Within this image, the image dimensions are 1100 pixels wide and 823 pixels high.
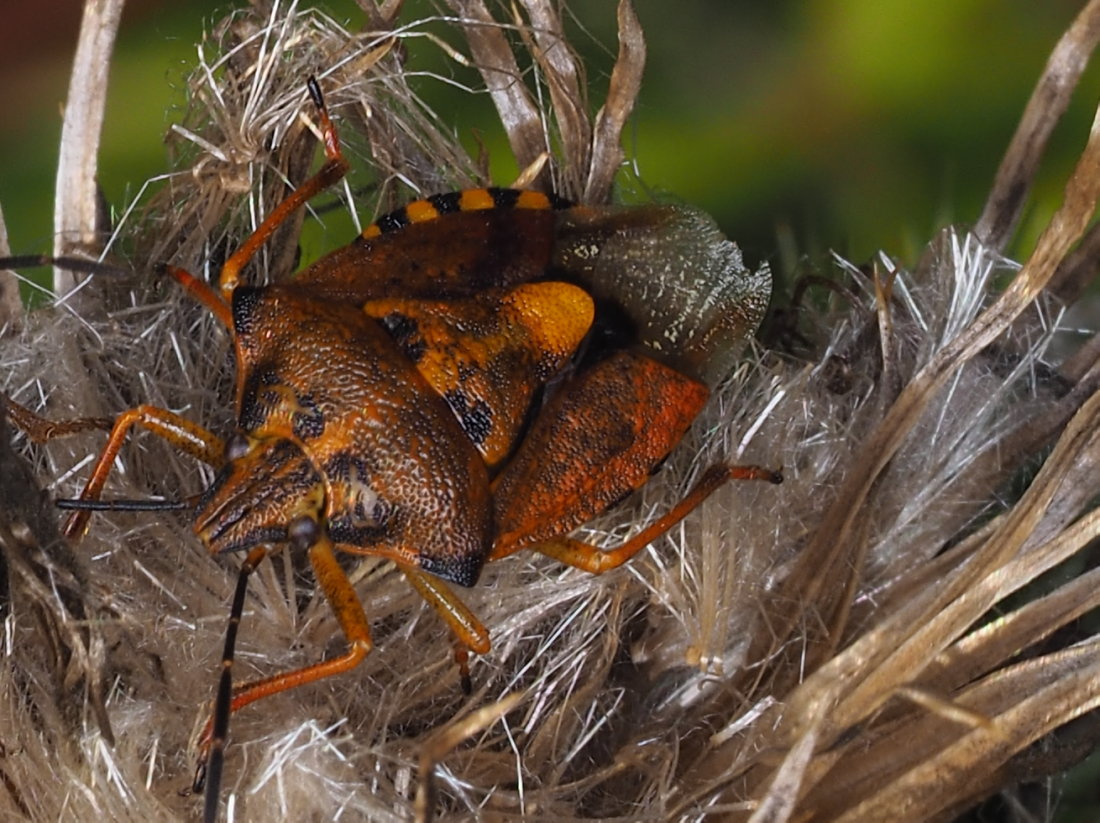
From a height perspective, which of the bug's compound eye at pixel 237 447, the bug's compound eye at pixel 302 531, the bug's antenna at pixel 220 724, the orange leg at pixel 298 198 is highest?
the orange leg at pixel 298 198

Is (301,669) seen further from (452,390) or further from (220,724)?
(452,390)

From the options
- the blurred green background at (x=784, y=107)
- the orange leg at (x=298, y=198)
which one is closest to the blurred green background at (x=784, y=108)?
the blurred green background at (x=784, y=107)

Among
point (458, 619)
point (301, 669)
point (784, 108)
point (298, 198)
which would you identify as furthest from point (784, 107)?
point (301, 669)

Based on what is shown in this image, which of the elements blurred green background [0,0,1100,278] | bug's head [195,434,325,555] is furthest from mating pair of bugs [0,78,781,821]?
blurred green background [0,0,1100,278]

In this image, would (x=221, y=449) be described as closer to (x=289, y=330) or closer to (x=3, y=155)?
(x=289, y=330)

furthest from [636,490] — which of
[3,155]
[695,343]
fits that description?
[3,155]

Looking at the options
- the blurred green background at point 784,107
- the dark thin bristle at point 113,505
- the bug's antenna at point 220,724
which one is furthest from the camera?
the blurred green background at point 784,107

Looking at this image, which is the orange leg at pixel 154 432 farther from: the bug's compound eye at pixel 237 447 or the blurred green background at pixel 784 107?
the blurred green background at pixel 784 107
